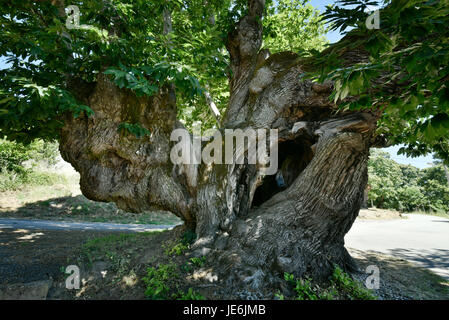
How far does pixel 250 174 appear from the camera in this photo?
4.09 metres

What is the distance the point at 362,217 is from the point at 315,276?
16.5m

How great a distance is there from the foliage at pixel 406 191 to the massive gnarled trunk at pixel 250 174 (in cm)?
2076

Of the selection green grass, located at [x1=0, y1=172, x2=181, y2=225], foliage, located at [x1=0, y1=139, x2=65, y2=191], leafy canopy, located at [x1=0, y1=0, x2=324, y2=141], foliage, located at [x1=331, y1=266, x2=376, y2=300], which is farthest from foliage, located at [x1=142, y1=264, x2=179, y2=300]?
foliage, located at [x1=0, y1=139, x2=65, y2=191]

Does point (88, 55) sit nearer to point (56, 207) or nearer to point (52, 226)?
point (52, 226)

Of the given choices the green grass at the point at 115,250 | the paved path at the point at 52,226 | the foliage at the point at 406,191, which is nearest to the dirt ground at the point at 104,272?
the green grass at the point at 115,250

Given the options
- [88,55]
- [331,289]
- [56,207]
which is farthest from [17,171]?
[331,289]

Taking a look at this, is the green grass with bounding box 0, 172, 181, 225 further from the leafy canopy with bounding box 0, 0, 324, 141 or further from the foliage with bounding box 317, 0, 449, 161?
the foliage with bounding box 317, 0, 449, 161

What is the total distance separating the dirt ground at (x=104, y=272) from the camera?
2.99 metres

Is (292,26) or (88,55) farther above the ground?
(292,26)

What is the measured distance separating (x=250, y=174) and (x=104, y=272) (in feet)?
9.71

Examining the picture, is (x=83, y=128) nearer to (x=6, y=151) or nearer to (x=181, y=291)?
(x=181, y=291)

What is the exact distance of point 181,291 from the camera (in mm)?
2812

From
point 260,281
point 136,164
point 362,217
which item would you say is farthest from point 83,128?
point 362,217

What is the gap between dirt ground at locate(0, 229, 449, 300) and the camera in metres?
2.99
